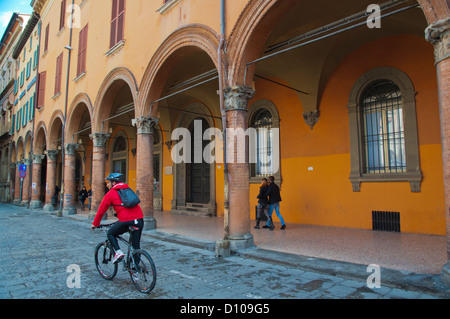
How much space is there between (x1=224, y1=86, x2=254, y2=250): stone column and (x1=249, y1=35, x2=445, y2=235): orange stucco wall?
370 cm

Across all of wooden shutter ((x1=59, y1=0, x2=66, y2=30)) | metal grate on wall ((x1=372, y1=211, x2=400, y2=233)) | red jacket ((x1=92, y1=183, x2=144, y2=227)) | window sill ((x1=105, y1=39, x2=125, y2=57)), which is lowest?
metal grate on wall ((x1=372, y1=211, x2=400, y2=233))

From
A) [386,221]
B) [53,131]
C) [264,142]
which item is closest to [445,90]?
[386,221]

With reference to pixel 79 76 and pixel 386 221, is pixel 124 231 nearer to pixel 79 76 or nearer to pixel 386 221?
pixel 386 221

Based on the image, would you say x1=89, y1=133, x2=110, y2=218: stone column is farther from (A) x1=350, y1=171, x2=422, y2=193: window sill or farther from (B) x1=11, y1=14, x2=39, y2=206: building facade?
(B) x1=11, y1=14, x2=39, y2=206: building facade

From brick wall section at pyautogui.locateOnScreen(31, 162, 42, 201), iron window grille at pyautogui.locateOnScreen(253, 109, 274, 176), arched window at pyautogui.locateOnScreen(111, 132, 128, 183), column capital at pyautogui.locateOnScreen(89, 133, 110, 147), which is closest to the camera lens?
iron window grille at pyautogui.locateOnScreen(253, 109, 274, 176)

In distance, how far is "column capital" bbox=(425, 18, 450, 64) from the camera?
4.09m

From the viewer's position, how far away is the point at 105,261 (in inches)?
187

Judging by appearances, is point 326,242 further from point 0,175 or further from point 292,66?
point 0,175

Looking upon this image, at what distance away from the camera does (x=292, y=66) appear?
966 cm

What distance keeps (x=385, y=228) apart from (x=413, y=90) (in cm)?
359

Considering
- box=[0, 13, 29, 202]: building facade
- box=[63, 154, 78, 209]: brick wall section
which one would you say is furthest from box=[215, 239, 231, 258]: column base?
box=[0, 13, 29, 202]: building facade

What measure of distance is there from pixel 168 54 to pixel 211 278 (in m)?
6.74

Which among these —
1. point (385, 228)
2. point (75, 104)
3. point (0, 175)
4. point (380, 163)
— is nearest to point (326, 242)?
point (385, 228)

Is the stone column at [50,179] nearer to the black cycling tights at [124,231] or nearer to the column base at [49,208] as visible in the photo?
the column base at [49,208]
